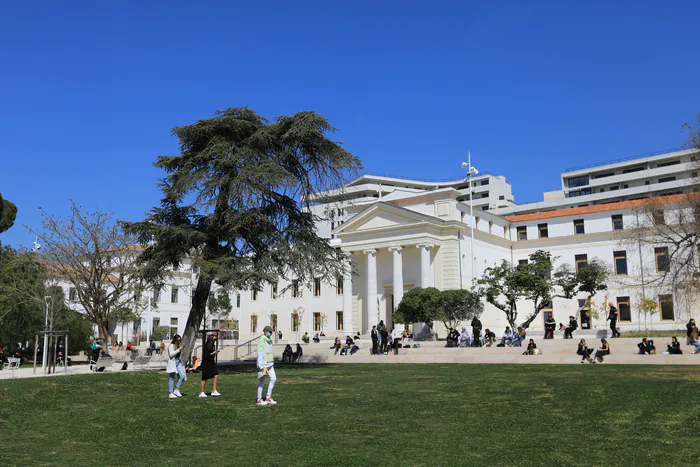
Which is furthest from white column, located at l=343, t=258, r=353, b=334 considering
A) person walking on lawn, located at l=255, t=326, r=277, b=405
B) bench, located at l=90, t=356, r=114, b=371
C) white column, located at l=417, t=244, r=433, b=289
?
person walking on lawn, located at l=255, t=326, r=277, b=405

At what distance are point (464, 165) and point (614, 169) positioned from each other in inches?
2219

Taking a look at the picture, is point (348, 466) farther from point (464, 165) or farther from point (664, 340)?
point (464, 165)

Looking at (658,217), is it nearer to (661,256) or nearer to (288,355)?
(661,256)

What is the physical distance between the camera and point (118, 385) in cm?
1830

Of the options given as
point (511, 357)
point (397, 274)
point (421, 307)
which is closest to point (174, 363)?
point (511, 357)

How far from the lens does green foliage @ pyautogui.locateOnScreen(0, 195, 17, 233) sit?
4153 centimetres

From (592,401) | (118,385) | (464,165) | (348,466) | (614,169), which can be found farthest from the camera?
(614,169)

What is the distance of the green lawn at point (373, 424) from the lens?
26.5 feet

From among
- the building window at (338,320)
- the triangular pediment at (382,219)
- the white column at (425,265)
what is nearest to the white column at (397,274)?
the white column at (425,265)

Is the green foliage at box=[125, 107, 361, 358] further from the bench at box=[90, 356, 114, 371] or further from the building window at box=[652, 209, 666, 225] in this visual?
the building window at box=[652, 209, 666, 225]

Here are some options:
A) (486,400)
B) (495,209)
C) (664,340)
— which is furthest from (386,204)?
(495,209)

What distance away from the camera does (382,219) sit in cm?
5341

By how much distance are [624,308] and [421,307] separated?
22.8 meters

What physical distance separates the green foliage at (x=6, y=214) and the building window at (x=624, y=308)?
165 ft
